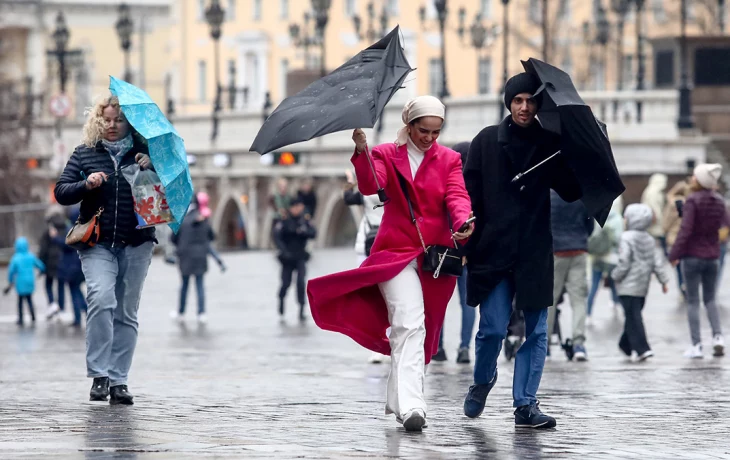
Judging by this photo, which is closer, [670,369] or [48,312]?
[670,369]

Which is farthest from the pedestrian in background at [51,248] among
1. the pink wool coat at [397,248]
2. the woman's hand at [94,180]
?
the pink wool coat at [397,248]

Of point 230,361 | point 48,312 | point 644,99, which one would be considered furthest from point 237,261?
point 230,361

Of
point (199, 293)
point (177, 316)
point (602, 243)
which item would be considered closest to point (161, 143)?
point (602, 243)

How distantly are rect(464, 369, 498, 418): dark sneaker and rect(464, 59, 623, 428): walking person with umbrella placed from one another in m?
0.17

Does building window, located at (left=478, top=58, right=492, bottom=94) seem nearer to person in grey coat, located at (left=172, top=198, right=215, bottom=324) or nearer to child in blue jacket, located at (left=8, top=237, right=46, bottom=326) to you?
person in grey coat, located at (left=172, top=198, right=215, bottom=324)

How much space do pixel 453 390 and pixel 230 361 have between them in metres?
3.72

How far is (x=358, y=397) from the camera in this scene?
12477 mm

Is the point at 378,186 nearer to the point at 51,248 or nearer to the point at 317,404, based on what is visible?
the point at 317,404

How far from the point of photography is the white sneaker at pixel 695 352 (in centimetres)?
1617

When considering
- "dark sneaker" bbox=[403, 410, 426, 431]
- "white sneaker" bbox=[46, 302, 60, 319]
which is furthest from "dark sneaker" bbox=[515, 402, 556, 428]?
"white sneaker" bbox=[46, 302, 60, 319]

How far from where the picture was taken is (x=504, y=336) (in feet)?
34.2

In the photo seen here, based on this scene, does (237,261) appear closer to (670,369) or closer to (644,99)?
(644,99)

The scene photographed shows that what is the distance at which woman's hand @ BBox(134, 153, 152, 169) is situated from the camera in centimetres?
1153

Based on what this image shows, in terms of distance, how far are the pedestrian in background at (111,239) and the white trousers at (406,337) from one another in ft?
6.58
